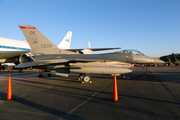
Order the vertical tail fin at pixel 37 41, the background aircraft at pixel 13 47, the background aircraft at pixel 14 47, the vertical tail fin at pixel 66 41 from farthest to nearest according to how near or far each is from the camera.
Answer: the vertical tail fin at pixel 66 41 < the background aircraft at pixel 14 47 < the background aircraft at pixel 13 47 < the vertical tail fin at pixel 37 41

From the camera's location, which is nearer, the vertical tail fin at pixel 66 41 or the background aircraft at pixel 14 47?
the background aircraft at pixel 14 47

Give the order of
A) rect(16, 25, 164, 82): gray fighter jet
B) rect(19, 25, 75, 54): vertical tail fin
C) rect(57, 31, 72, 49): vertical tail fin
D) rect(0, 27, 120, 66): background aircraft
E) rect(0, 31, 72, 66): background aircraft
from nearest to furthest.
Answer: rect(16, 25, 164, 82): gray fighter jet, rect(19, 25, 75, 54): vertical tail fin, rect(0, 31, 72, 66): background aircraft, rect(0, 27, 120, 66): background aircraft, rect(57, 31, 72, 49): vertical tail fin

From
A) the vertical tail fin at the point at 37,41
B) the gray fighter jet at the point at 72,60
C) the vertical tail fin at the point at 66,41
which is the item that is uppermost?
the vertical tail fin at the point at 66,41

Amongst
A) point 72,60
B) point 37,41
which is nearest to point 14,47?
point 37,41

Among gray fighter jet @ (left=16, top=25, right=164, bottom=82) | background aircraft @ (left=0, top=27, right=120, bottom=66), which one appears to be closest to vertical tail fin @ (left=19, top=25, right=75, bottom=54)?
gray fighter jet @ (left=16, top=25, right=164, bottom=82)

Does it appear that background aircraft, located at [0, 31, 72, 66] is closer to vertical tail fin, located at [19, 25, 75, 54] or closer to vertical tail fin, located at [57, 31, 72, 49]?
vertical tail fin, located at [57, 31, 72, 49]

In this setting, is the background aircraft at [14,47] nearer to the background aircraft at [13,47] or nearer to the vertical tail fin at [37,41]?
the background aircraft at [13,47]

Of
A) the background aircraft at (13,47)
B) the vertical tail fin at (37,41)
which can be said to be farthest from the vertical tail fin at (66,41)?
the vertical tail fin at (37,41)

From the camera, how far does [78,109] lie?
12.2ft

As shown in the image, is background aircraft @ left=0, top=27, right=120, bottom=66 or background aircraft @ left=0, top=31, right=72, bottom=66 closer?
background aircraft @ left=0, top=31, right=72, bottom=66

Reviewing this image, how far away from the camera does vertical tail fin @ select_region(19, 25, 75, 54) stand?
918cm

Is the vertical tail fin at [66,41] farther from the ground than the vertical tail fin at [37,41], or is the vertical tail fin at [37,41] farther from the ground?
the vertical tail fin at [66,41]

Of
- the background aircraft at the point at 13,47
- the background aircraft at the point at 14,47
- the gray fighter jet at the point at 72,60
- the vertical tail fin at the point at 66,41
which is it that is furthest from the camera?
the vertical tail fin at the point at 66,41

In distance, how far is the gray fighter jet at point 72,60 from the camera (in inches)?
338
